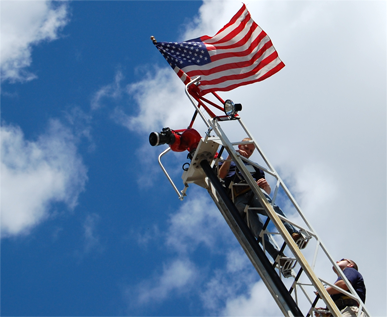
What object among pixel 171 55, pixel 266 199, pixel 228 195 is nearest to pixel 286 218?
pixel 266 199

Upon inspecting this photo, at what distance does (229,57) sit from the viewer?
12.2 meters

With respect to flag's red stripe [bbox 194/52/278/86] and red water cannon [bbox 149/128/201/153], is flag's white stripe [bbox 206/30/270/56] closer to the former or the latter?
flag's red stripe [bbox 194/52/278/86]

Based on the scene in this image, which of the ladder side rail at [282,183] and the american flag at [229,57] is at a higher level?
the american flag at [229,57]

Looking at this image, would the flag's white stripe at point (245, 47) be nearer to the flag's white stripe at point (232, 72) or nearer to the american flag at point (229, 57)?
the american flag at point (229, 57)

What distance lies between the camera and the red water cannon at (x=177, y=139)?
11.5m

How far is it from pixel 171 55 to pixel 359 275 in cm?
647

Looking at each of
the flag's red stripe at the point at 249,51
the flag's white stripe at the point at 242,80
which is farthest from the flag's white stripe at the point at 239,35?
the flag's white stripe at the point at 242,80

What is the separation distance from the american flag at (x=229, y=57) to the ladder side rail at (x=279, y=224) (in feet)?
4.70

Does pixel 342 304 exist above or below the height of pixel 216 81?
below

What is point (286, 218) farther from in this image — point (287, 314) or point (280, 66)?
point (280, 66)

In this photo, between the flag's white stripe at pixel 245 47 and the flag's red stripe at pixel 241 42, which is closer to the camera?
the flag's white stripe at pixel 245 47

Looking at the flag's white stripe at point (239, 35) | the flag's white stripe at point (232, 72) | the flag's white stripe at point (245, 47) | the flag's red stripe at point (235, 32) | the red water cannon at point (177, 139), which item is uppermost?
the flag's red stripe at point (235, 32)

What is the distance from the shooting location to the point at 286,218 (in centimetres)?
1019

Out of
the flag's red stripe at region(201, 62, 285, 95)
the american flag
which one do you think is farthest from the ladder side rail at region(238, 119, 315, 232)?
the american flag
